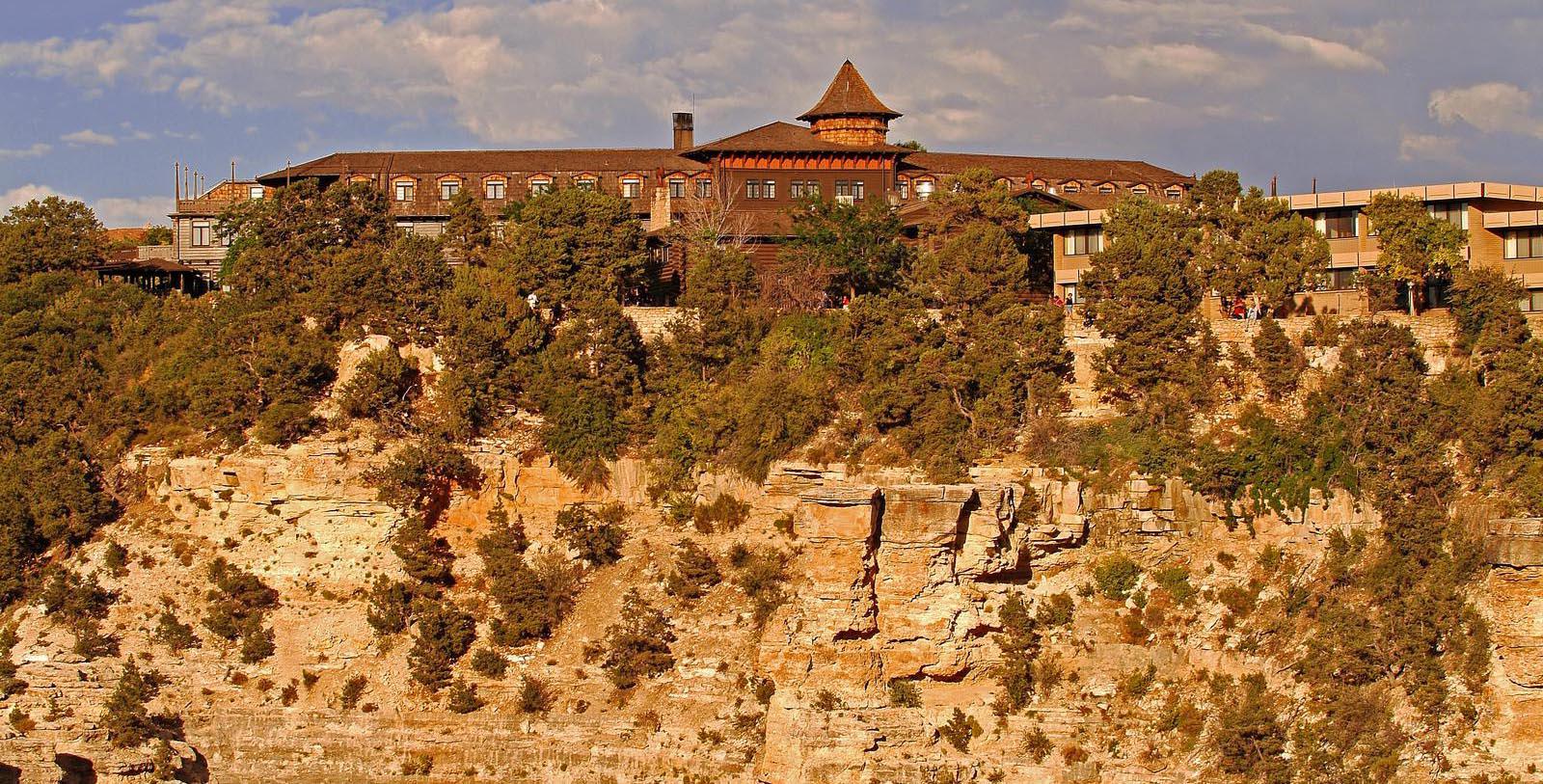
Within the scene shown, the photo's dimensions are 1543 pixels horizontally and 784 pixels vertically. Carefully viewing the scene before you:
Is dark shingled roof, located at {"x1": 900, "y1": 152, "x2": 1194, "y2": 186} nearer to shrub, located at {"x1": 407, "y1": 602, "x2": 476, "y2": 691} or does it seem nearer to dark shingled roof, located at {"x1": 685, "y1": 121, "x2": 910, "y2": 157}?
dark shingled roof, located at {"x1": 685, "y1": 121, "x2": 910, "y2": 157}

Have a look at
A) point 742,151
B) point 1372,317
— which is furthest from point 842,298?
point 1372,317

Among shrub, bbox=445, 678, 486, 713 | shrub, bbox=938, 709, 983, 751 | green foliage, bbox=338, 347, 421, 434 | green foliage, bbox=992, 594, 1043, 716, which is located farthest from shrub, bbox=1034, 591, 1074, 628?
green foliage, bbox=338, 347, 421, 434

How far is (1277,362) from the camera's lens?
58000mm

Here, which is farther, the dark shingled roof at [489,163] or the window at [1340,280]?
the dark shingled roof at [489,163]

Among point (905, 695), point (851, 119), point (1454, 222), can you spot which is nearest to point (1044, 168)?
point (851, 119)

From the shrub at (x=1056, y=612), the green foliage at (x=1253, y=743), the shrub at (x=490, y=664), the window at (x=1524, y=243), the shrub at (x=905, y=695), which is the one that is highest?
the window at (x=1524, y=243)

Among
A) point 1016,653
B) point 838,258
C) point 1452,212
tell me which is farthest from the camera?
point 838,258

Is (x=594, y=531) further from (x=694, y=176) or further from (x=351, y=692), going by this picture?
(x=694, y=176)

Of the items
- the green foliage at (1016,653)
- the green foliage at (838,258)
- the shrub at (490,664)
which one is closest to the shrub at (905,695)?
the green foliage at (1016,653)

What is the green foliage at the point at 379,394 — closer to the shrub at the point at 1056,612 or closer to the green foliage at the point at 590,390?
the green foliage at the point at 590,390

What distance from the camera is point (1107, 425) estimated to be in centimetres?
5741

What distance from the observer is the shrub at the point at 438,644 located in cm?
5425

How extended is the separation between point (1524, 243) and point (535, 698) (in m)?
33.6

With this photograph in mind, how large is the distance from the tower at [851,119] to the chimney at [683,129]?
20.1ft
